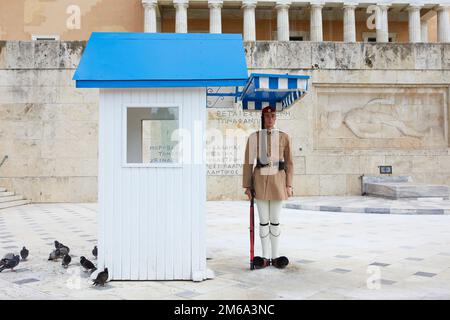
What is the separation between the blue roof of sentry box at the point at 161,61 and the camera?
4527mm

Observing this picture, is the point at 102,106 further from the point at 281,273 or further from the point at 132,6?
the point at 132,6

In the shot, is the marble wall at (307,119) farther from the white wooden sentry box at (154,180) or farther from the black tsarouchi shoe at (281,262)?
the white wooden sentry box at (154,180)

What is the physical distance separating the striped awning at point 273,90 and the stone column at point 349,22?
33.6 m

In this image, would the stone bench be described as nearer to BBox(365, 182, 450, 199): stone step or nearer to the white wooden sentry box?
BBox(365, 182, 450, 199): stone step

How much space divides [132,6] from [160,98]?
34.9 m

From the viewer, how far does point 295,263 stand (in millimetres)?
5516

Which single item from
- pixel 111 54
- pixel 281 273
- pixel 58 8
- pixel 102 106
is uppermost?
pixel 58 8

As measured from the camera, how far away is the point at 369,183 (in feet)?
47.8

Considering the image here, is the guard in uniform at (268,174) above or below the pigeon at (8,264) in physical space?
above

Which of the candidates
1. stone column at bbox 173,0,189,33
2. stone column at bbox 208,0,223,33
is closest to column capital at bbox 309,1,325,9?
stone column at bbox 208,0,223,33

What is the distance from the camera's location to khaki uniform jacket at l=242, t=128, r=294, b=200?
202 inches

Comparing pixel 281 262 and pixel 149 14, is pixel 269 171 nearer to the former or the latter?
pixel 281 262

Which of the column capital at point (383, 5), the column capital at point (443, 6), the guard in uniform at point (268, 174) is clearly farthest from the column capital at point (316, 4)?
the guard in uniform at point (268, 174)
